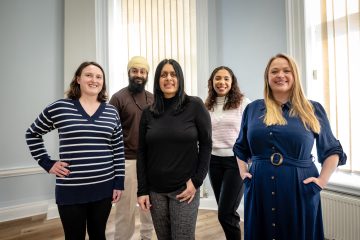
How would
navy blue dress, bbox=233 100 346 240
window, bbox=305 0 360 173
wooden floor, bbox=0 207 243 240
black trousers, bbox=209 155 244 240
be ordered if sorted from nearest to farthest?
navy blue dress, bbox=233 100 346 240
black trousers, bbox=209 155 244 240
window, bbox=305 0 360 173
wooden floor, bbox=0 207 243 240

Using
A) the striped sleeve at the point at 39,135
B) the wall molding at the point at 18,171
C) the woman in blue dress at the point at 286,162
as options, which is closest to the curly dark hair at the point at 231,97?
the woman in blue dress at the point at 286,162

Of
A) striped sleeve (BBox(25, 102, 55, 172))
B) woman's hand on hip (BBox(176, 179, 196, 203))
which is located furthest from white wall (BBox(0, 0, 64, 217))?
woman's hand on hip (BBox(176, 179, 196, 203))

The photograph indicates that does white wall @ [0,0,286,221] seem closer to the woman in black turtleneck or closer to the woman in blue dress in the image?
the woman in blue dress

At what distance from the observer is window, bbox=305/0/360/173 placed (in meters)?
2.21

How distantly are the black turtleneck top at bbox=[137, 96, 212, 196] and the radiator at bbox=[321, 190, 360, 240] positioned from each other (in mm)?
1443

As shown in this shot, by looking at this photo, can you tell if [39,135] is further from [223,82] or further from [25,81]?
[25,81]

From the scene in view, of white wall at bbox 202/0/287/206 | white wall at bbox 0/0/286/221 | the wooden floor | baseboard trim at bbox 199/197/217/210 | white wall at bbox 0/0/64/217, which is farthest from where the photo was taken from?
baseboard trim at bbox 199/197/217/210

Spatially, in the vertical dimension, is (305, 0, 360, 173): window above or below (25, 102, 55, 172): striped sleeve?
above

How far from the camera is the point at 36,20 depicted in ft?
10.7

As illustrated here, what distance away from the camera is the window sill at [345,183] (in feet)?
6.88

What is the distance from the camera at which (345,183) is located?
216cm

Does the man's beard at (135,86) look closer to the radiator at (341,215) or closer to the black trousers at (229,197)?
the black trousers at (229,197)

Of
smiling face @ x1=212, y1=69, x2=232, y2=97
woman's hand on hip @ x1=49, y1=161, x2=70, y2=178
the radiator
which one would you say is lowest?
the radiator

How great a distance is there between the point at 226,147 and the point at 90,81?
1062mm
